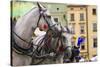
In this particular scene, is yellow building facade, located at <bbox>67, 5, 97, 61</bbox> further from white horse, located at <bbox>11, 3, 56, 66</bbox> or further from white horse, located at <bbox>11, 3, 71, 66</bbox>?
white horse, located at <bbox>11, 3, 56, 66</bbox>

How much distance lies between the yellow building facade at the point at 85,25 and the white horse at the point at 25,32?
339 millimetres

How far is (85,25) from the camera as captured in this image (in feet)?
7.85

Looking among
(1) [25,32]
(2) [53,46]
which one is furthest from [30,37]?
(2) [53,46]

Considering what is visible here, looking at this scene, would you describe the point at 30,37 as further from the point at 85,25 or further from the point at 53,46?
the point at 85,25

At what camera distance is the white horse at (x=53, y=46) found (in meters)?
2.24

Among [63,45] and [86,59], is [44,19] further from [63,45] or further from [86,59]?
[86,59]

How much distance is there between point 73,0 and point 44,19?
0.44 m

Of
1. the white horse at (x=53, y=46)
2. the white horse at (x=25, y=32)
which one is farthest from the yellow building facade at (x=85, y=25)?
the white horse at (x=25, y=32)

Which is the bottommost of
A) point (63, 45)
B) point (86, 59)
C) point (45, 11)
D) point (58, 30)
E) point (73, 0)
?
point (86, 59)

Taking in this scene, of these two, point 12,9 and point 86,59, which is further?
point 86,59

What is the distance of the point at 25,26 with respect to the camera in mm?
2195

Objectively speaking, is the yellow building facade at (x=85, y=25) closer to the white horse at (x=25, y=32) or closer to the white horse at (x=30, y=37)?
the white horse at (x=30, y=37)

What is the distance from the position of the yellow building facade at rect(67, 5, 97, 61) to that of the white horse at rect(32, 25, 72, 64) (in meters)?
0.13

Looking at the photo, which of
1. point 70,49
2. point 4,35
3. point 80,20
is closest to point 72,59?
point 70,49
